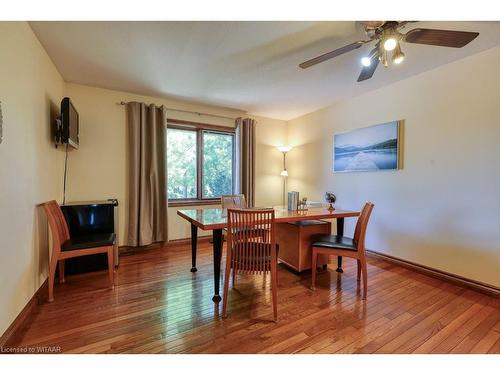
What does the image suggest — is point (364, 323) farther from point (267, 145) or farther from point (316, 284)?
point (267, 145)

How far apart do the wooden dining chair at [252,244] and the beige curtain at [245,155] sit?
2437 millimetres

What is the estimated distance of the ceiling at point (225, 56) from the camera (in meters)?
1.93

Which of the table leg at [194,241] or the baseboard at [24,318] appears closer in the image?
the baseboard at [24,318]

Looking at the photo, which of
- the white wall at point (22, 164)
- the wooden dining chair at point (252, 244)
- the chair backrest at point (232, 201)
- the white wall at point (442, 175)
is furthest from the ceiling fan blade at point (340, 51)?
the white wall at point (22, 164)

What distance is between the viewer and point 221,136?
4328 millimetres

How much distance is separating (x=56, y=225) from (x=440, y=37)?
137 inches

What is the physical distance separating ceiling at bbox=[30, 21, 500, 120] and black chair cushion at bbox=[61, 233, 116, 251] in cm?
193

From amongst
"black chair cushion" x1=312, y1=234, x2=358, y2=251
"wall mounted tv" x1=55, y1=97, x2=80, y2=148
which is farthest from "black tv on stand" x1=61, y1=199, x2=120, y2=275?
"black chair cushion" x1=312, y1=234, x2=358, y2=251

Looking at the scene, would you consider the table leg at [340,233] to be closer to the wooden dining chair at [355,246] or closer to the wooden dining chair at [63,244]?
the wooden dining chair at [355,246]

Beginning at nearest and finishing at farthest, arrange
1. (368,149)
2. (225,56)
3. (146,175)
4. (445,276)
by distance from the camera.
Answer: (225,56)
(445,276)
(368,149)
(146,175)

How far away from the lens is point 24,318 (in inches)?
69.4

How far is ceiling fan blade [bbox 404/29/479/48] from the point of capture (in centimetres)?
146

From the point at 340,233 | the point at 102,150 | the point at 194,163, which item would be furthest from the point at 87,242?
the point at 340,233

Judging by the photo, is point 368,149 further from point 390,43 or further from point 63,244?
point 63,244
